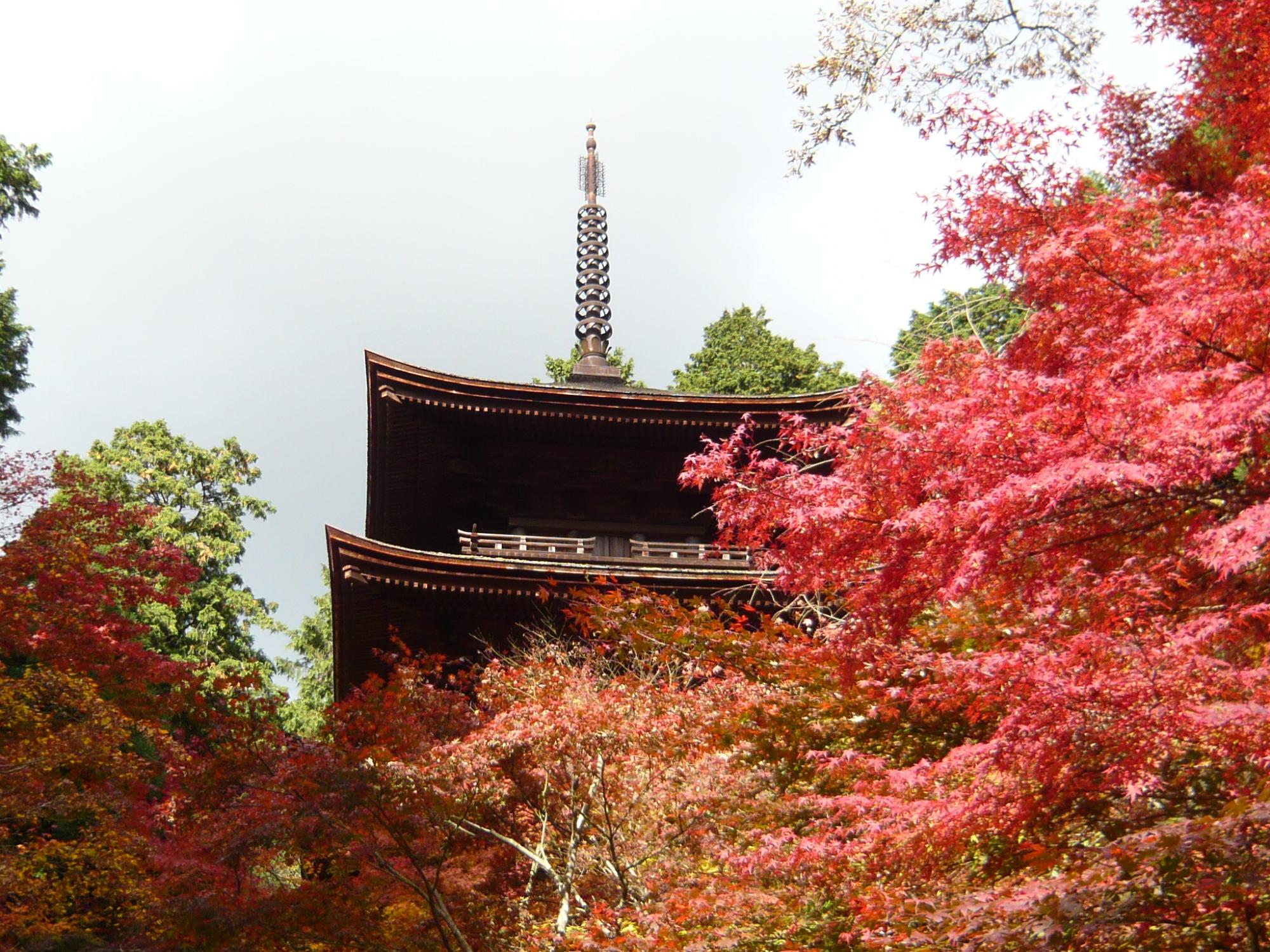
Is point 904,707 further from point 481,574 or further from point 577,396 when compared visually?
point 577,396

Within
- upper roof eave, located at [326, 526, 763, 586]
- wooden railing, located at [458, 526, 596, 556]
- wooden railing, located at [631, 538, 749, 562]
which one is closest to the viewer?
upper roof eave, located at [326, 526, 763, 586]

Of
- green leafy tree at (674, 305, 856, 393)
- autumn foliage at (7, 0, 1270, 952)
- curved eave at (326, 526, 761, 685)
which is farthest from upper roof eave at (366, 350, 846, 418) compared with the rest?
green leafy tree at (674, 305, 856, 393)

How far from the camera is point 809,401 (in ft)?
46.4

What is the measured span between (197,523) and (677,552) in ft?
46.2

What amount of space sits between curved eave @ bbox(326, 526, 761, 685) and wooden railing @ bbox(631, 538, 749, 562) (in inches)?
49.7

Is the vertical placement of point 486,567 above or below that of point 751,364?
below

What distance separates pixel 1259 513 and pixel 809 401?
10.5m

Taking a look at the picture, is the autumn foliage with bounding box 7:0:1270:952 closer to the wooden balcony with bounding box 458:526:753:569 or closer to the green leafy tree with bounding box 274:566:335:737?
the wooden balcony with bounding box 458:526:753:569

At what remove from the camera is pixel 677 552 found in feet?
46.5

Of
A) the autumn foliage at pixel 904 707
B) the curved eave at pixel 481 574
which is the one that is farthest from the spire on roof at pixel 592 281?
the autumn foliage at pixel 904 707

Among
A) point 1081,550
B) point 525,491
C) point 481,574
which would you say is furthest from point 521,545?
point 1081,550

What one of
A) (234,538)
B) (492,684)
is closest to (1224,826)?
(492,684)

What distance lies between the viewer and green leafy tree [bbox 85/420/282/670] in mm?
22625

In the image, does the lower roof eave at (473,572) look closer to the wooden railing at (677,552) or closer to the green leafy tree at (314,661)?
the wooden railing at (677,552)
